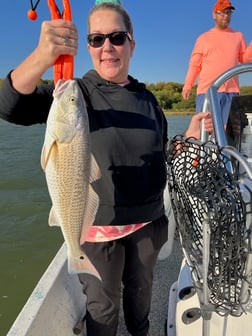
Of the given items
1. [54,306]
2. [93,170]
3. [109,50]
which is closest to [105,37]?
[109,50]

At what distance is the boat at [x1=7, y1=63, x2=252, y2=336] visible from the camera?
1453 millimetres

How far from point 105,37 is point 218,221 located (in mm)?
963

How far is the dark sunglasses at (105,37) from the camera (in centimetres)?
171

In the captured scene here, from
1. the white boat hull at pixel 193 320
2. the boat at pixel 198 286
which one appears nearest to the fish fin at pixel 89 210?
the boat at pixel 198 286

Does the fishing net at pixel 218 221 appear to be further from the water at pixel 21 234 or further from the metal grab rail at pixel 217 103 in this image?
the water at pixel 21 234

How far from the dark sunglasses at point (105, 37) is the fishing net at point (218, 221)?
22.1 inches

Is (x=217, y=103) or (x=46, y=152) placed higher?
(x=217, y=103)

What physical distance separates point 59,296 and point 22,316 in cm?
35

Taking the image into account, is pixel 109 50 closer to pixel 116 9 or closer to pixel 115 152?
pixel 116 9

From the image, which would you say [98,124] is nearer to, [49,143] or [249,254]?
[49,143]

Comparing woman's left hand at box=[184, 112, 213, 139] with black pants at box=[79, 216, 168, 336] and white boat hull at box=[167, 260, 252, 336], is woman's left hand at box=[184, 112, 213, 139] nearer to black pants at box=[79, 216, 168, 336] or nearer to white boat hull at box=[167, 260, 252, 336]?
black pants at box=[79, 216, 168, 336]

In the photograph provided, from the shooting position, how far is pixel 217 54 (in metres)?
4.70

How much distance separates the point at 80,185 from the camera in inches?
58.9

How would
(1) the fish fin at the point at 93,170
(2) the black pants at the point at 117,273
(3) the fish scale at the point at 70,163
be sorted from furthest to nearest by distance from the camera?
(2) the black pants at the point at 117,273 → (1) the fish fin at the point at 93,170 → (3) the fish scale at the point at 70,163
